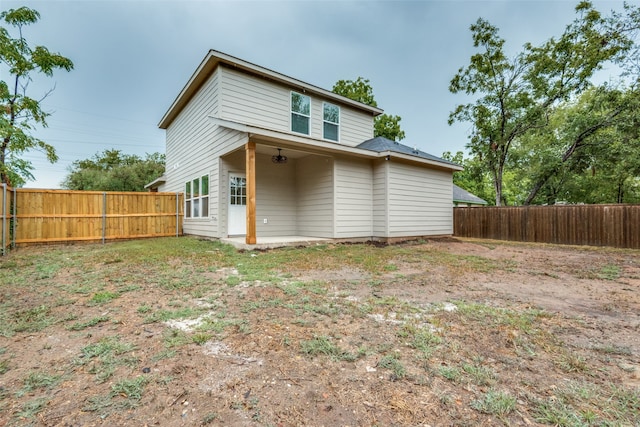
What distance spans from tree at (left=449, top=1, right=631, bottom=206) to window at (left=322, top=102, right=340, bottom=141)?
7705mm

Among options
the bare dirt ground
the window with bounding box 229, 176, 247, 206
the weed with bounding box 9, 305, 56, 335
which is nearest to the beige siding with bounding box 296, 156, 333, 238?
the window with bounding box 229, 176, 247, 206

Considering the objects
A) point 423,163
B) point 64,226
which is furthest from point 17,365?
point 423,163

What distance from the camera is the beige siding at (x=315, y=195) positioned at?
27.6ft

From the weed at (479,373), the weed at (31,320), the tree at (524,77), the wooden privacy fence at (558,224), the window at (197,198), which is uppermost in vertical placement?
the tree at (524,77)

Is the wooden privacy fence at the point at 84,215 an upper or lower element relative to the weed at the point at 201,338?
upper

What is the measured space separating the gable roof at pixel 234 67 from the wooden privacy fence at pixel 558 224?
6555 mm

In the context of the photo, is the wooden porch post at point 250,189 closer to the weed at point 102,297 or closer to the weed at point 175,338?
the weed at point 102,297

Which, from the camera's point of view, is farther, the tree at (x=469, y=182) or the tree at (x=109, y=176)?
the tree at (x=469, y=182)

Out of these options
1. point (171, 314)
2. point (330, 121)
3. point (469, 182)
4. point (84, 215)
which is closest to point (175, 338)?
point (171, 314)

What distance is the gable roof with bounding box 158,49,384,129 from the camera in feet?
25.6

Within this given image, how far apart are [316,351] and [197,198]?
8713mm

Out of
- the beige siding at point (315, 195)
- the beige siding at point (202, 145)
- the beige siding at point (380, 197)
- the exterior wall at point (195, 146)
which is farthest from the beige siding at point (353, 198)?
A: the exterior wall at point (195, 146)

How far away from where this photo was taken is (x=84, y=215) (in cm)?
866

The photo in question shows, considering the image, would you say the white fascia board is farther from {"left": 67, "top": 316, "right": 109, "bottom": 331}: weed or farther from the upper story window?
{"left": 67, "top": 316, "right": 109, "bottom": 331}: weed
